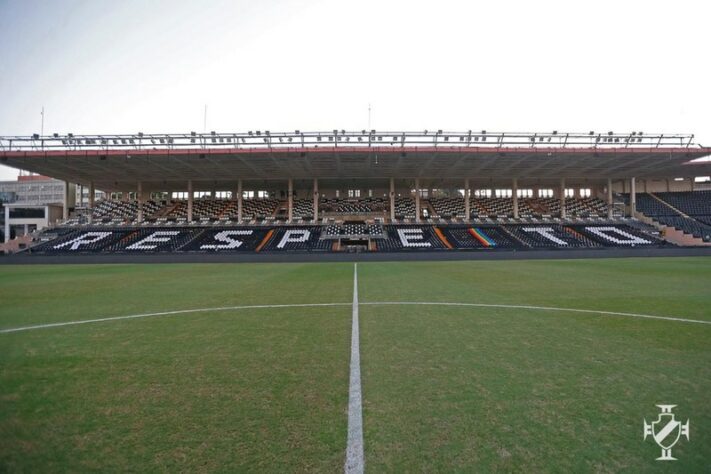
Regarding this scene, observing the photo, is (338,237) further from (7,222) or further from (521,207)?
(7,222)

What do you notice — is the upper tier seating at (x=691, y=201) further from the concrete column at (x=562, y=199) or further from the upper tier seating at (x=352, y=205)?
the upper tier seating at (x=352, y=205)

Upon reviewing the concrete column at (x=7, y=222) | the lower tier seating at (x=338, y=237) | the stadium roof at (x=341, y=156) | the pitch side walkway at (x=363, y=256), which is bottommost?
the pitch side walkway at (x=363, y=256)

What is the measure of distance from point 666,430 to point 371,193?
43503 mm

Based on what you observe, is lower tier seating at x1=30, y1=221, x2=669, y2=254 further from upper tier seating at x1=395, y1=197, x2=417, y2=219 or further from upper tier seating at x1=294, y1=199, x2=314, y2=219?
upper tier seating at x1=395, y1=197, x2=417, y2=219

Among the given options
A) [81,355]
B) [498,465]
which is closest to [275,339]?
[81,355]

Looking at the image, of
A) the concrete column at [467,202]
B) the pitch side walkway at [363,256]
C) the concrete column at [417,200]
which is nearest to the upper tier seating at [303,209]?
the concrete column at [417,200]

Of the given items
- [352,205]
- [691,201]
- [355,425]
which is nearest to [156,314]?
[355,425]

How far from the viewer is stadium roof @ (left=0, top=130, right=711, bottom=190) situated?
3184 cm

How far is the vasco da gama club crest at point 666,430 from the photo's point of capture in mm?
2625

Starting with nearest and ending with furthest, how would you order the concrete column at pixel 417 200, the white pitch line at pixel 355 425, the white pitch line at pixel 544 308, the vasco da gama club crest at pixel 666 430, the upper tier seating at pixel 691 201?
the white pitch line at pixel 355 425 → the vasco da gama club crest at pixel 666 430 → the white pitch line at pixel 544 308 → the upper tier seating at pixel 691 201 → the concrete column at pixel 417 200

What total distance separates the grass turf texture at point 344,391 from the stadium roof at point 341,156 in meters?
26.8

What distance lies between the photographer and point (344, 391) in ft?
11.5

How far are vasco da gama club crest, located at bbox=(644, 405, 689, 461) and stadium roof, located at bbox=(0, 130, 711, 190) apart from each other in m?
30.4

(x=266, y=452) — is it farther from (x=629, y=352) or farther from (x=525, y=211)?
(x=525, y=211)
